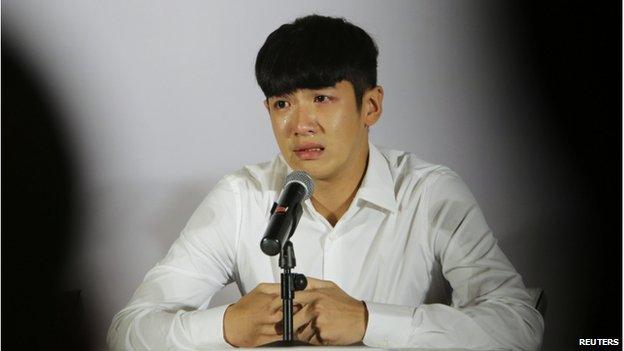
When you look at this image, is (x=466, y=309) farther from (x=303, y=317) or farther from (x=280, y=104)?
(x=280, y=104)

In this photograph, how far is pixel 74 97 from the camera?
3.11 metres

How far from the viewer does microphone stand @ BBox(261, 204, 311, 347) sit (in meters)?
2.34

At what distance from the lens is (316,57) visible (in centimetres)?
285

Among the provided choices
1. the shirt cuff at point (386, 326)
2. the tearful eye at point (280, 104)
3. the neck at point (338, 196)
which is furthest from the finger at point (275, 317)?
the tearful eye at point (280, 104)

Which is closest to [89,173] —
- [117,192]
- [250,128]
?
[117,192]

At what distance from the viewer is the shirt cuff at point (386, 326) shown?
273 cm

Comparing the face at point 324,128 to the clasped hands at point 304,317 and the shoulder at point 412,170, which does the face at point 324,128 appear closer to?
the shoulder at point 412,170

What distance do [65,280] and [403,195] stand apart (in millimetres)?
1044

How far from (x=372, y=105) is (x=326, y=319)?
0.63m

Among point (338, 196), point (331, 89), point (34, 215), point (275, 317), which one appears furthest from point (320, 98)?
point (34, 215)

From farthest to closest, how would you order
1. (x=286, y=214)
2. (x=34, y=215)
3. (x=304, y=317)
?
(x=34, y=215) < (x=304, y=317) < (x=286, y=214)

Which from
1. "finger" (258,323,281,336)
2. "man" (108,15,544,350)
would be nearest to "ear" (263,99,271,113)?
"man" (108,15,544,350)

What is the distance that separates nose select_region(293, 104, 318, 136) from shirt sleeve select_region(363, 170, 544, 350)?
0.41m

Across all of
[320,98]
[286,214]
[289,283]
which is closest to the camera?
[286,214]
